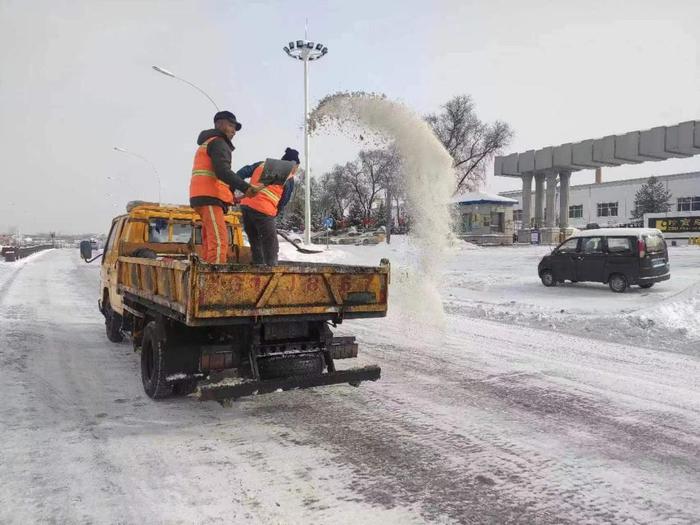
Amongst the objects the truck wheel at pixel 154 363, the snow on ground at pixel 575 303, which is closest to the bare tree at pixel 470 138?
the snow on ground at pixel 575 303

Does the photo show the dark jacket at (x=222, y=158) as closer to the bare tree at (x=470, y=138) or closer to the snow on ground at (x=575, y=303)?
the snow on ground at (x=575, y=303)

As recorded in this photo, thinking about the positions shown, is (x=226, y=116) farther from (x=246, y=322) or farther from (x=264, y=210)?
(x=246, y=322)

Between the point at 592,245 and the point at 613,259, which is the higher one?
the point at 592,245

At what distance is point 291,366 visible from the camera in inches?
184

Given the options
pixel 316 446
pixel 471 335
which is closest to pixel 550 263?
pixel 471 335

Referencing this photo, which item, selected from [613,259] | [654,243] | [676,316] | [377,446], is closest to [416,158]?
[377,446]

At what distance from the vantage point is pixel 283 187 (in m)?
5.70

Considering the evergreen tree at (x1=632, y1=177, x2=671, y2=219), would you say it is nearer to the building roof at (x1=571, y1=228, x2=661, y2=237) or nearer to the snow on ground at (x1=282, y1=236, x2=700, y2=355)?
the snow on ground at (x1=282, y1=236, x2=700, y2=355)

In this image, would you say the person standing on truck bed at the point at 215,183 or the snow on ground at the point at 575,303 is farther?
the snow on ground at the point at 575,303

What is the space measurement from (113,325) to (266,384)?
456 centimetres

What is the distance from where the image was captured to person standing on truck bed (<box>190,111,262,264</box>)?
→ 525cm

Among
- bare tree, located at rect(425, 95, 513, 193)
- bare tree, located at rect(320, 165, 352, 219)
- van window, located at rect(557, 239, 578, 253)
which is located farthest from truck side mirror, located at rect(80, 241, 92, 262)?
bare tree, located at rect(320, 165, 352, 219)

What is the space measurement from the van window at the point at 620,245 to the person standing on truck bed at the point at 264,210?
37.9ft

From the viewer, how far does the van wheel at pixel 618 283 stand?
1422 cm
